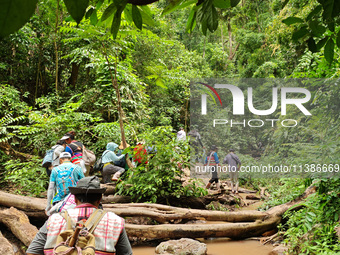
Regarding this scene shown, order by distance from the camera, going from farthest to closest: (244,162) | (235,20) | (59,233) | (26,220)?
(235,20) < (244,162) < (26,220) < (59,233)

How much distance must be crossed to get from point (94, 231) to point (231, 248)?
158 inches

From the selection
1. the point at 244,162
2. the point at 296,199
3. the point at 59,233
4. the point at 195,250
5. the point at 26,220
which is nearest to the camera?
the point at 59,233

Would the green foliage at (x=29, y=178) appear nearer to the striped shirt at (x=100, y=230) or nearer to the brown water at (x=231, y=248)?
the brown water at (x=231, y=248)

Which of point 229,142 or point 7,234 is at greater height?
point 229,142

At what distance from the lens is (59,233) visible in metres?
2.04

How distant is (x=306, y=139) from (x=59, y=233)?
4822 millimetres

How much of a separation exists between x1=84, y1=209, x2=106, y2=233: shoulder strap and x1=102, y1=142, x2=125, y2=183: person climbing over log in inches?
194

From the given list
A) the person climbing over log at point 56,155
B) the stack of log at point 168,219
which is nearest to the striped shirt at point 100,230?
the person climbing over log at point 56,155

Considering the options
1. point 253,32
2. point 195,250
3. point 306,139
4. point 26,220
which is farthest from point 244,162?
point 253,32

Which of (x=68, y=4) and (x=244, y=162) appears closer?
(x=68, y=4)

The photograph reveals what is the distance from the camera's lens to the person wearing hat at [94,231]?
2.04 meters

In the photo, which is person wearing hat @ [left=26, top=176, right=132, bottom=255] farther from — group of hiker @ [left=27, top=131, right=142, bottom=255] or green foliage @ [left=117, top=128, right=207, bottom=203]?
green foliage @ [left=117, top=128, right=207, bottom=203]

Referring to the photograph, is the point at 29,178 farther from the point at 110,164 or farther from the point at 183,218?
the point at 183,218

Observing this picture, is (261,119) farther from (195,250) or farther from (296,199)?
(195,250)
